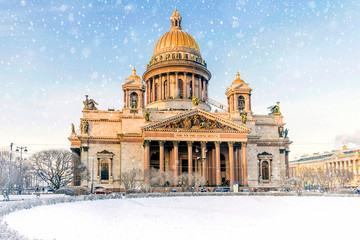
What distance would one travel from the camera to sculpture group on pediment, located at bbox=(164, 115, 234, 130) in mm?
52675

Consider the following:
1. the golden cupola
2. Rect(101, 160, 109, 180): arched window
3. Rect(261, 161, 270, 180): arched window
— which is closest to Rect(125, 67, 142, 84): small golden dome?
the golden cupola

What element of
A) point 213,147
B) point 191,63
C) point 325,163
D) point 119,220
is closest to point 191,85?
point 191,63

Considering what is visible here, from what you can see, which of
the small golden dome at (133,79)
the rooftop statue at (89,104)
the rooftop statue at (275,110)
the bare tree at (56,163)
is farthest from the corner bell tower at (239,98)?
the bare tree at (56,163)

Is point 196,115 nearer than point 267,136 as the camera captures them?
Yes

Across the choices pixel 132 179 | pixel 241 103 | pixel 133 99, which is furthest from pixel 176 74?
pixel 132 179

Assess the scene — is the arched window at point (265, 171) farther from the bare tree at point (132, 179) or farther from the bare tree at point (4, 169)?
the bare tree at point (4, 169)

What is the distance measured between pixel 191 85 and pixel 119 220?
5410 cm

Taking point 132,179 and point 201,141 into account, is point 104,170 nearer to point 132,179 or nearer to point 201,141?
point 132,179

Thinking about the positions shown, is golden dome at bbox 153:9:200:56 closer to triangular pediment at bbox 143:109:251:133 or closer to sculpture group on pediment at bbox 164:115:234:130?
triangular pediment at bbox 143:109:251:133

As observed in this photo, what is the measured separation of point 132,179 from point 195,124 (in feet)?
42.1

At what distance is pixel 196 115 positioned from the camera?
5344 cm

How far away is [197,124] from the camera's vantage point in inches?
2099

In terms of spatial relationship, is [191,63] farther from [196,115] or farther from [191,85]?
[196,115]

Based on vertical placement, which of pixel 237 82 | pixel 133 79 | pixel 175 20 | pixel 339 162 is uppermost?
pixel 175 20
